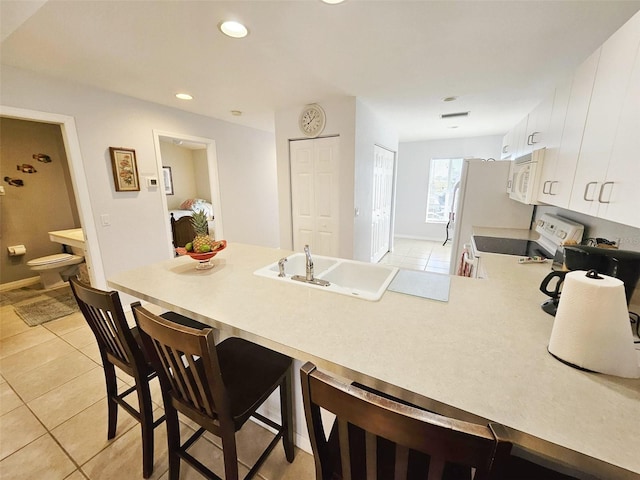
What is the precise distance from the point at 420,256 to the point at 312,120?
3.40 m

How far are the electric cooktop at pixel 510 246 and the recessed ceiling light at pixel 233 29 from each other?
247 cm

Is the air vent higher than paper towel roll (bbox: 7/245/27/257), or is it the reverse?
the air vent

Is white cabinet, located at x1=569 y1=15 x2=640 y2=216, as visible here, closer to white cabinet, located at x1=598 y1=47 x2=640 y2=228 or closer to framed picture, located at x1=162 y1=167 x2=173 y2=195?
white cabinet, located at x1=598 y1=47 x2=640 y2=228

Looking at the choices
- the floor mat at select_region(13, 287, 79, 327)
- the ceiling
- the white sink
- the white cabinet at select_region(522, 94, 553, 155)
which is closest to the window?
the ceiling

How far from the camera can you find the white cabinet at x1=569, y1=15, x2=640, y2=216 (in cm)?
102

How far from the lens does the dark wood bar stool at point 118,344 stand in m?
1.06

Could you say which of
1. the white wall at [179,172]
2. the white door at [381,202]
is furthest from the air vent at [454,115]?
the white wall at [179,172]

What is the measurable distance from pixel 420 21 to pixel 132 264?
11.7 feet

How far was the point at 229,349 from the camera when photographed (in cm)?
130

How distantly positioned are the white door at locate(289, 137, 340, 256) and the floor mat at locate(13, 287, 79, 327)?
9.66ft

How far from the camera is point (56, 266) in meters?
3.44

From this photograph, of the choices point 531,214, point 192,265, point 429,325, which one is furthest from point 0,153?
point 531,214

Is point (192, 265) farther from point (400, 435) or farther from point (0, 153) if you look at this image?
point (0, 153)

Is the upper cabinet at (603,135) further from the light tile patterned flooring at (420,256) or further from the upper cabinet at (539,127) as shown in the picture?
the light tile patterned flooring at (420,256)
